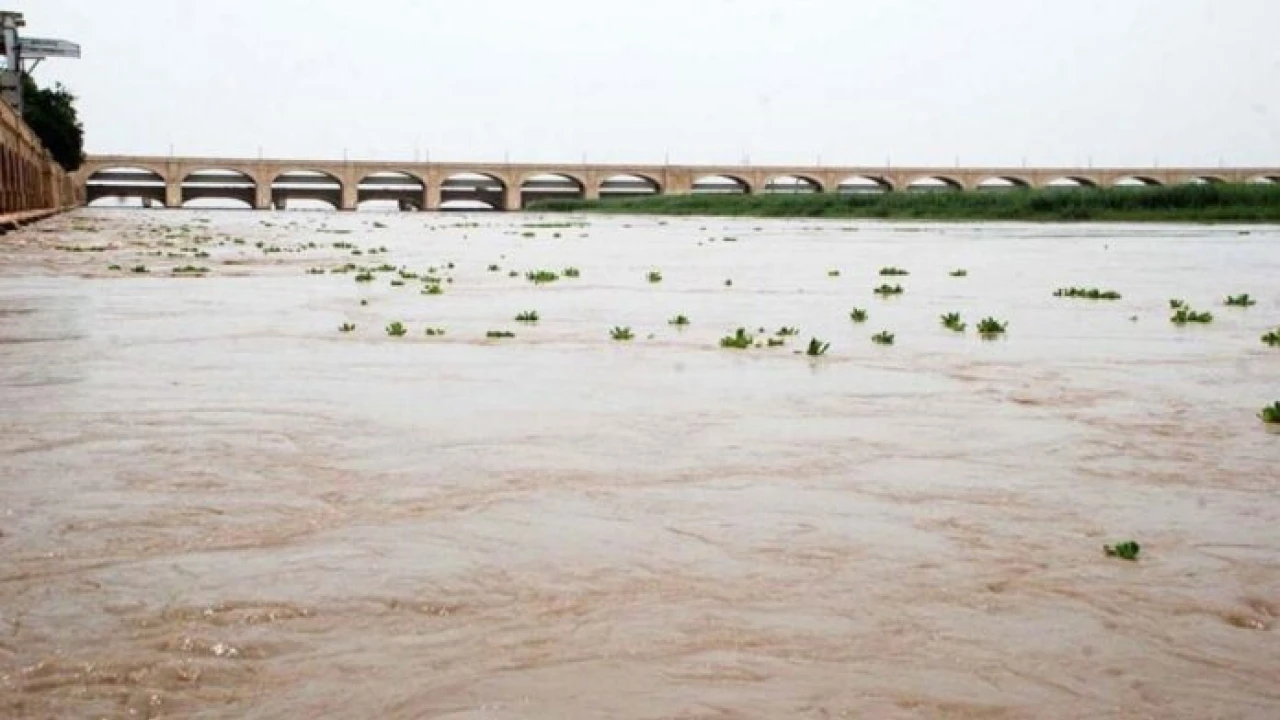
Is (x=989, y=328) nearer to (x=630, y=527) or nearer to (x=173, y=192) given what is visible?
(x=630, y=527)

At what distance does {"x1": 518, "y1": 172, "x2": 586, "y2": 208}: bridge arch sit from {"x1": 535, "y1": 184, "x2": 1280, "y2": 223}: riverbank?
230 feet

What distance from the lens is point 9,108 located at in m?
48.8

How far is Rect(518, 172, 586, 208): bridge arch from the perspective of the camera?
16212cm

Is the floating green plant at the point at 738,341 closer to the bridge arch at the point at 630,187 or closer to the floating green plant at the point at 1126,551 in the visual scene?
the floating green plant at the point at 1126,551

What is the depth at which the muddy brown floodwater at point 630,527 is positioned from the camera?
3.91 m

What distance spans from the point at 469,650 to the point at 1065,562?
8.80 feet

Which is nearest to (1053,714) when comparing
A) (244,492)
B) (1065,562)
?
(1065,562)

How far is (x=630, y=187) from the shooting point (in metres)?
167

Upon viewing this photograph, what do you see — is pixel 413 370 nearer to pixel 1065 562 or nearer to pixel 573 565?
pixel 573 565

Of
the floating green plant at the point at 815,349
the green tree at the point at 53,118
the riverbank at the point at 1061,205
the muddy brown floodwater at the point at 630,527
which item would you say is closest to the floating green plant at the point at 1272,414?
the muddy brown floodwater at the point at 630,527

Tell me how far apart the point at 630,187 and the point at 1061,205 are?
333ft

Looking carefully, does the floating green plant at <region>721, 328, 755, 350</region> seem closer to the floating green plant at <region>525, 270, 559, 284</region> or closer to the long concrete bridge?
the floating green plant at <region>525, 270, 559, 284</region>

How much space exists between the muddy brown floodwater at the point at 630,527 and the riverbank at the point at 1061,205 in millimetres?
56940

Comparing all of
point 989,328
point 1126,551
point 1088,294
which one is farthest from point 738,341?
point 1088,294
